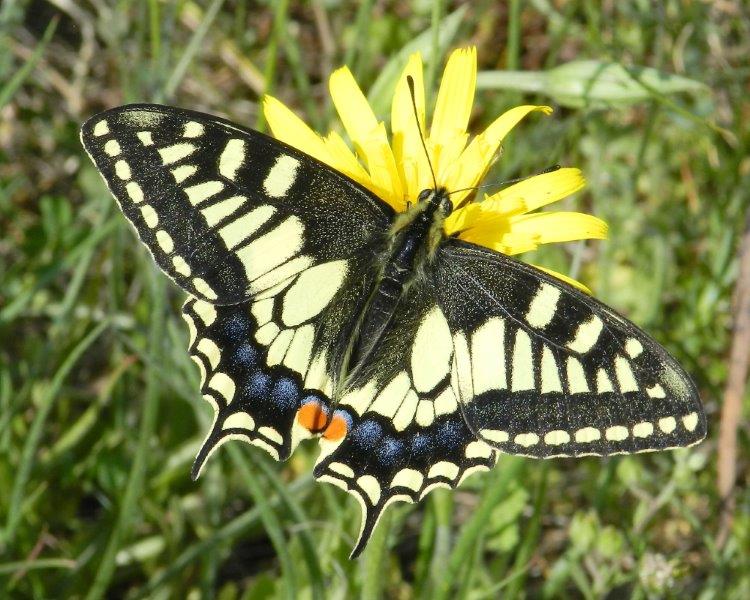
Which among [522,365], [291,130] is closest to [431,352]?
[522,365]

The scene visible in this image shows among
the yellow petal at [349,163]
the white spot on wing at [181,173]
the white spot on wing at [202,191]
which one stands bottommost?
the white spot on wing at [202,191]

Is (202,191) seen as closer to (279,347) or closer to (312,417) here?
(279,347)

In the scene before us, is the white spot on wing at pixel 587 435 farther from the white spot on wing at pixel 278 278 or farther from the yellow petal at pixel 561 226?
the white spot on wing at pixel 278 278

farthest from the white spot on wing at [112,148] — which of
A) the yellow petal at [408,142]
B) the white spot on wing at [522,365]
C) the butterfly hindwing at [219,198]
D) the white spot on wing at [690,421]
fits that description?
the white spot on wing at [690,421]

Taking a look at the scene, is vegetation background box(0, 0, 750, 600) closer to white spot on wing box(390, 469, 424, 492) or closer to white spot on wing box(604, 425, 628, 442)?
white spot on wing box(390, 469, 424, 492)

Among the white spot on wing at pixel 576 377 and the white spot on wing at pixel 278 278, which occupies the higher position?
the white spot on wing at pixel 278 278

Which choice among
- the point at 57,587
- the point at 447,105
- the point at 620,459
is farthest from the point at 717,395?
the point at 57,587
